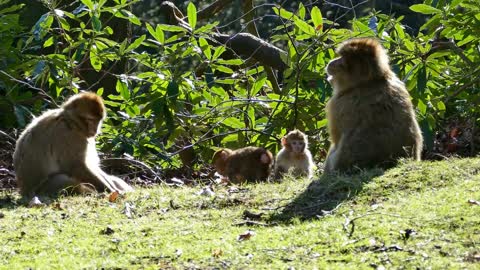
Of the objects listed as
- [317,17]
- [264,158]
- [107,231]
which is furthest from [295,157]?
[107,231]

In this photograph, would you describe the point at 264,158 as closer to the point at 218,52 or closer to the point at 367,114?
the point at 218,52

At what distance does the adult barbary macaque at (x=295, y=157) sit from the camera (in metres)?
9.83

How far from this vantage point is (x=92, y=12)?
10352 millimetres

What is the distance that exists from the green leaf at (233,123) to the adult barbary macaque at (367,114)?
2.98 m

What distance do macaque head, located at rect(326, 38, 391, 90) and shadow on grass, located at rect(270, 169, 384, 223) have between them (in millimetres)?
1082

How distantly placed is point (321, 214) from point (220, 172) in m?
3.95

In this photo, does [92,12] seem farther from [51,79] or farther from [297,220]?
[297,220]

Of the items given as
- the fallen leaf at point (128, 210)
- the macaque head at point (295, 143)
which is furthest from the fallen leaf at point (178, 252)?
the macaque head at point (295, 143)

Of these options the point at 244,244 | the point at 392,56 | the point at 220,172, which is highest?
the point at 392,56

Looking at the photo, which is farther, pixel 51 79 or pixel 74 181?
pixel 51 79

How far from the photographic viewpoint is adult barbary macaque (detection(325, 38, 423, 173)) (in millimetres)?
7891

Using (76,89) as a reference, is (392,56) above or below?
above

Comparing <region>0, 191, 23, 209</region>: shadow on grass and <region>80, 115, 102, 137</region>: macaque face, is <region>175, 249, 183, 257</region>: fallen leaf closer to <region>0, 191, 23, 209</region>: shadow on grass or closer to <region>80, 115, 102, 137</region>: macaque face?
<region>0, 191, 23, 209</region>: shadow on grass

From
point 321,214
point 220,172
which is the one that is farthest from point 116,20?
point 321,214
